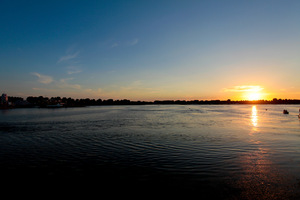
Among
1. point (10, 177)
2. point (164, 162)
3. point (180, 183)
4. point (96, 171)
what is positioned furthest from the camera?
point (164, 162)

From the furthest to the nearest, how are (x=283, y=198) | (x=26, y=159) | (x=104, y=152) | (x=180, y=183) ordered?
1. (x=104, y=152)
2. (x=26, y=159)
3. (x=180, y=183)
4. (x=283, y=198)

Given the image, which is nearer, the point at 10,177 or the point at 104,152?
the point at 10,177

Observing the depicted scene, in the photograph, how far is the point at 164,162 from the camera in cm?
1441

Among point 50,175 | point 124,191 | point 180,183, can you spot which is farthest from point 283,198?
point 50,175

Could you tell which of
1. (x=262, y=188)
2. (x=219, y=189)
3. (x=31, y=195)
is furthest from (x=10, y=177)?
(x=262, y=188)

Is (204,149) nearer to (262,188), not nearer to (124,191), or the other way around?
(262,188)

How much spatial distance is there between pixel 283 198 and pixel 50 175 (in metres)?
13.0

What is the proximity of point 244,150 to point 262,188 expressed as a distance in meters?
8.98

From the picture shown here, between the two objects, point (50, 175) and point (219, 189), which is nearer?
point (219, 189)

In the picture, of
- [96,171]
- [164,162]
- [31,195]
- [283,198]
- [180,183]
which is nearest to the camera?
[283,198]

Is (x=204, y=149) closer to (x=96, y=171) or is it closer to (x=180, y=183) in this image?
(x=180, y=183)

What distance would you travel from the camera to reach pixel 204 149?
18344 mm

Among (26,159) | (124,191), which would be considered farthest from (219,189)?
(26,159)

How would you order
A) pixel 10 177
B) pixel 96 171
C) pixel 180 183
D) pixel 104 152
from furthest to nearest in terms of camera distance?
pixel 104 152 → pixel 96 171 → pixel 10 177 → pixel 180 183
